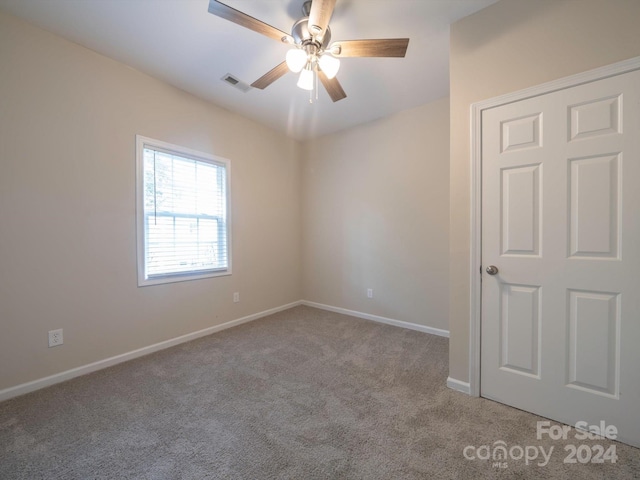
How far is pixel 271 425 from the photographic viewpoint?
158cm

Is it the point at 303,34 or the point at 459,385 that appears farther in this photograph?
the point at 459,385

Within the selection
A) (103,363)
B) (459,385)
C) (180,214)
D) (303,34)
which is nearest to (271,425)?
(459,385)

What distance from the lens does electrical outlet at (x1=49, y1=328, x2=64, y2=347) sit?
6.59 ft

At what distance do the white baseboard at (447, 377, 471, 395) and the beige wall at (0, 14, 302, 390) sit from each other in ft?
8.37

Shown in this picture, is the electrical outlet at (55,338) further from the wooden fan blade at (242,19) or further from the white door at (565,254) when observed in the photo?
the white door at (565,254)

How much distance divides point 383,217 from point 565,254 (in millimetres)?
1987

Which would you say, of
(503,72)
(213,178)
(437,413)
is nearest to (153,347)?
(213,178)

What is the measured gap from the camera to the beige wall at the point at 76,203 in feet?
6.11

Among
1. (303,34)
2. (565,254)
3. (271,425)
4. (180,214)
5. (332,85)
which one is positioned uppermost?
(303,34)

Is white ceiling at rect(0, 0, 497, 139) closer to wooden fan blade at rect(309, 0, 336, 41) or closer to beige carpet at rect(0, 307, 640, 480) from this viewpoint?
wooden fan blade at rect(309, 0, 336, 41)

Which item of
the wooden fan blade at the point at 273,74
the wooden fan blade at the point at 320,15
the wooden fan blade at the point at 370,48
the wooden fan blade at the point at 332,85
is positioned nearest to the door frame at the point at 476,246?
the wooden fan blade at the point at 370,48

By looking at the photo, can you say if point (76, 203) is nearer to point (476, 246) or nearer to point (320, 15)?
point (320, 15)

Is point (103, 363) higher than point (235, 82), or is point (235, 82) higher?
point (235, 82)

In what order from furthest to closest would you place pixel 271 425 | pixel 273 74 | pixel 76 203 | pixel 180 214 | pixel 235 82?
pixel 180 214
pixel 235 82
pixel 76 203
pixel 273 74
pixel 271 425
